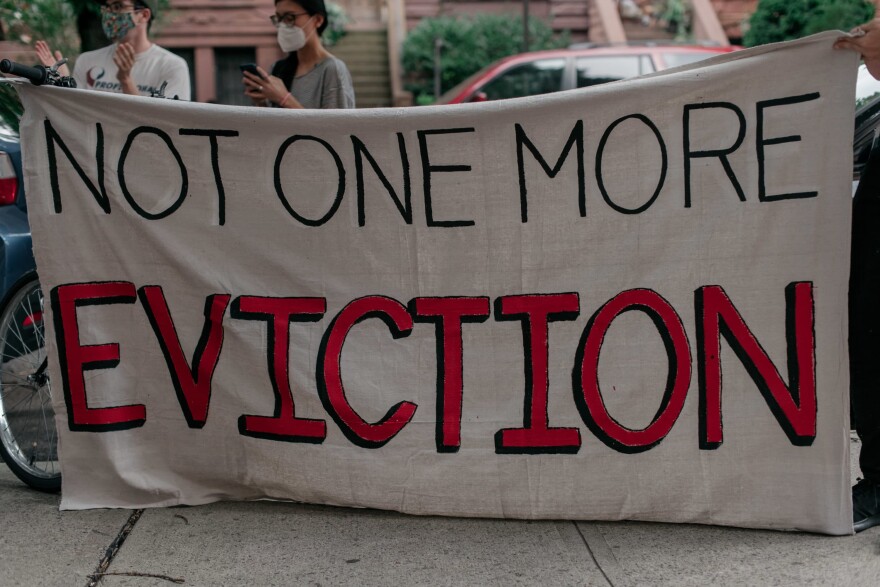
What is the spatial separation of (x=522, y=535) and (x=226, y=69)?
→ 17779 mm

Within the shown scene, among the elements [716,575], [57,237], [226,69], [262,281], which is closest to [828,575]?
[716,575]

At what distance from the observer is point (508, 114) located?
3244mm

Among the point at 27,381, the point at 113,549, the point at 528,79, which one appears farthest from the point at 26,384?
the point at 528,79

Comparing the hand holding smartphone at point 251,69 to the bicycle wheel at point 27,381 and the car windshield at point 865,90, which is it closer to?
the bicycle wheel at point 27,381

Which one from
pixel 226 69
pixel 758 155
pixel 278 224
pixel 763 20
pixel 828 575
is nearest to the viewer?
pixel 828 575

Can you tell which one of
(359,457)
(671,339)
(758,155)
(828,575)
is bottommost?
(828,575)

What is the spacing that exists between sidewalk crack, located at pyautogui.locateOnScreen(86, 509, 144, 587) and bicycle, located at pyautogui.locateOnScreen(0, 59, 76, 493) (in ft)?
1.58

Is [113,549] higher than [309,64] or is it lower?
lower

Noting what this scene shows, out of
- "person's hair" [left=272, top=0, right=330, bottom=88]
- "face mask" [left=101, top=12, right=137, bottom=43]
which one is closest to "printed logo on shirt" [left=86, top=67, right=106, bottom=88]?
"face mask" [left=101, top=12, right=137, bottom=43]

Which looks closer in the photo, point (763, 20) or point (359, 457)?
point (359, 457)

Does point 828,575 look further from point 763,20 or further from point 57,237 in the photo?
point 763,20

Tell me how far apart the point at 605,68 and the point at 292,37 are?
19.6 ft

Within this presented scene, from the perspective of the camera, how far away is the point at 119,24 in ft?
15.2

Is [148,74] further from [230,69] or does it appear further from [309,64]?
[230,69]
